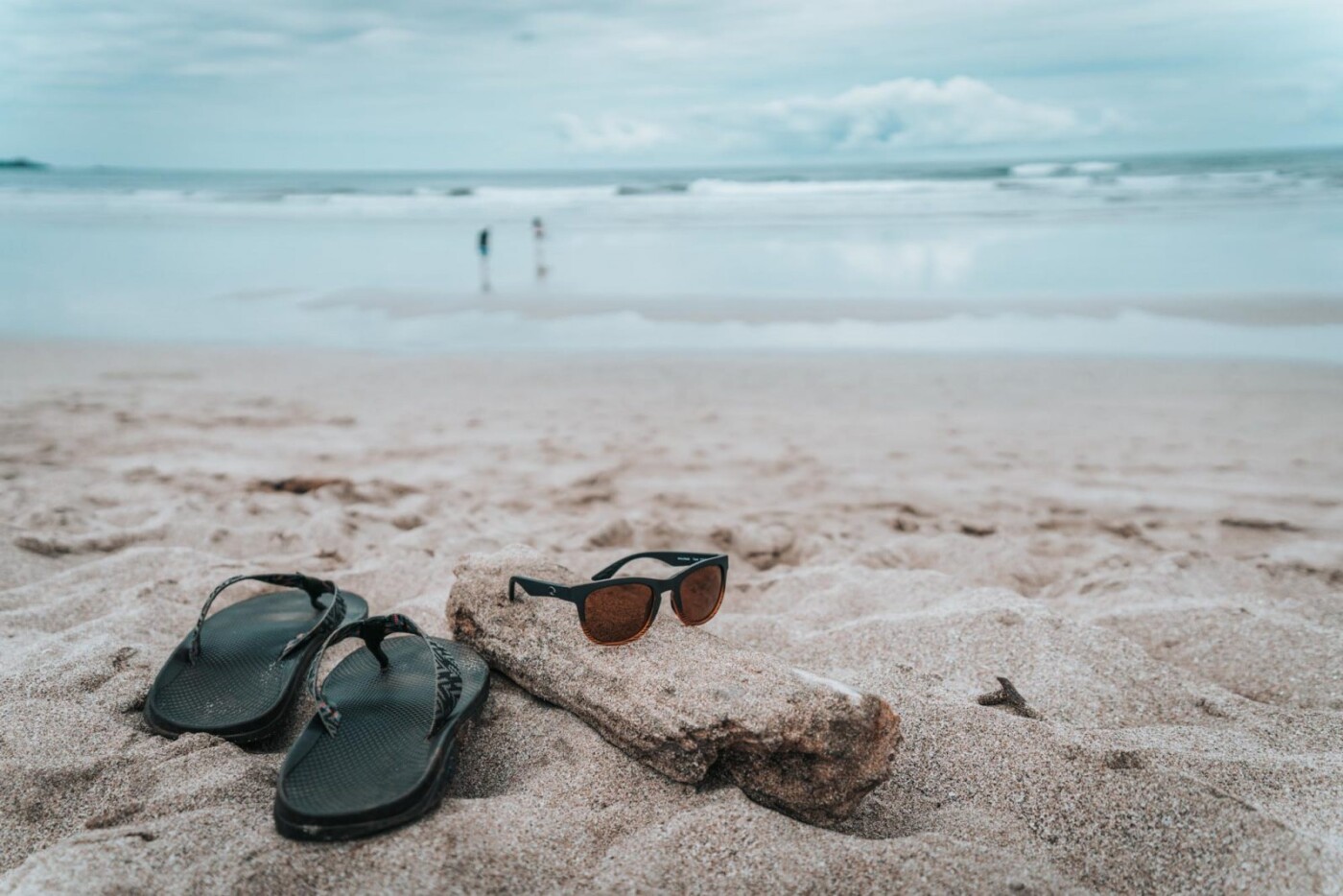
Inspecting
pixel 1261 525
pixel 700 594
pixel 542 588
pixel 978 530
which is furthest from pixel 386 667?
pixel 1261 525

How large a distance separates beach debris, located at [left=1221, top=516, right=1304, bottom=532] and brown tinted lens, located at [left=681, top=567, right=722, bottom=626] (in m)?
3.26

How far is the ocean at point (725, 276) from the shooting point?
9.31 metres

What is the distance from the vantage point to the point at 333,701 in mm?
2053

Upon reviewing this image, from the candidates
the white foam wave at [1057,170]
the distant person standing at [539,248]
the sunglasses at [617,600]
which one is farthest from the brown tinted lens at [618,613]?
the white foam wave at [1057,170]

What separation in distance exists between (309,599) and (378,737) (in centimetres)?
108

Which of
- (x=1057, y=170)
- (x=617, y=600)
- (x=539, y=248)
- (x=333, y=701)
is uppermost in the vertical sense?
(x=1057, y=170)

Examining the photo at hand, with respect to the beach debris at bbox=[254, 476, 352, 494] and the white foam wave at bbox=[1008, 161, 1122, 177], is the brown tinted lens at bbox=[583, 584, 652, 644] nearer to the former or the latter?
the beach debris at bbox=[254, 476, 352, 494]

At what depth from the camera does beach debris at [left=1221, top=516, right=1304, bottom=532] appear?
405cm

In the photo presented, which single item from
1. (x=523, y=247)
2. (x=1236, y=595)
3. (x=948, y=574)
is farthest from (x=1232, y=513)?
(x=523, y=247)

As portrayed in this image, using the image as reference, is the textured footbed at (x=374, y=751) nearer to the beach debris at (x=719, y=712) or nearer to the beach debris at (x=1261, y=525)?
the beach debris at (x=719, y=712)

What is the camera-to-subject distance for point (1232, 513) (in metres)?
4.28

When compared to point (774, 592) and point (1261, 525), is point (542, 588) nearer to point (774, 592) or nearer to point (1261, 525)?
point (774, 592)

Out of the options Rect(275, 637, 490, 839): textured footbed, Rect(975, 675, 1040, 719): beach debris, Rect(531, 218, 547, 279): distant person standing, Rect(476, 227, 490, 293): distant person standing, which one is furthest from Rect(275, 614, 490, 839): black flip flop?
Rect(531, 218, 547, 279): distant person standing

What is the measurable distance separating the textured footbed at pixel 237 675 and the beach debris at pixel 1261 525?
4158mm
